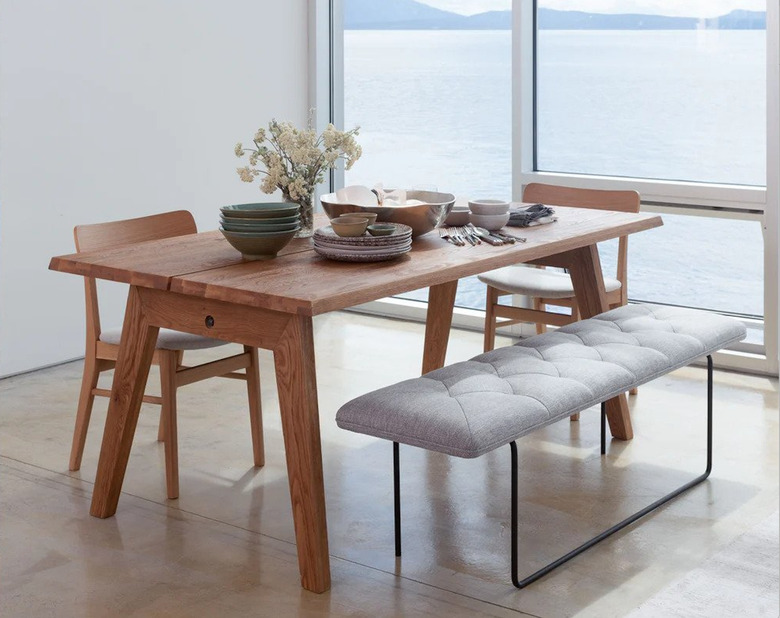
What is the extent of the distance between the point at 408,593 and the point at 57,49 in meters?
3.17

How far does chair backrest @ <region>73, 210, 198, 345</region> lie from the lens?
3.54m

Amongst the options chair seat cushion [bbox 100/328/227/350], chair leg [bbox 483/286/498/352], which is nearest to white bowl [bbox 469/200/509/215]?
chair leg [bbox 483/286/498/352]

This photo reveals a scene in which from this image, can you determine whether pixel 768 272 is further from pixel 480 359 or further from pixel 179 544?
pixel 179 544

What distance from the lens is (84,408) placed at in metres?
3.68

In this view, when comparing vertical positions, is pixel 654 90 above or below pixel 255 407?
above

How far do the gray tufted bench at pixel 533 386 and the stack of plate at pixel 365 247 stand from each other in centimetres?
36

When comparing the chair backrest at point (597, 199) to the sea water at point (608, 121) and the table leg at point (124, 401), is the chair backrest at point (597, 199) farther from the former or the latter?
the table leg at point (124, 401)

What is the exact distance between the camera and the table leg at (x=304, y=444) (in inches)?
111

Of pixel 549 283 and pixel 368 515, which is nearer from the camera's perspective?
pixel 368 515

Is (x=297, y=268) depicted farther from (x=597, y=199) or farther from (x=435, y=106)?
(x=435, y=106)

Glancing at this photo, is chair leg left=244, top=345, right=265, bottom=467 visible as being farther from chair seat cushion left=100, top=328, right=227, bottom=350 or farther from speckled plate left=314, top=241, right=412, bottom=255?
speckled plate left=314, top=241, right=412, bottom=255

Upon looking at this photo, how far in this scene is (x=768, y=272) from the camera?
4742 millimetres

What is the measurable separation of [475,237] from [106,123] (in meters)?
2.37

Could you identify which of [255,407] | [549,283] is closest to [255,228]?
[255,407]
